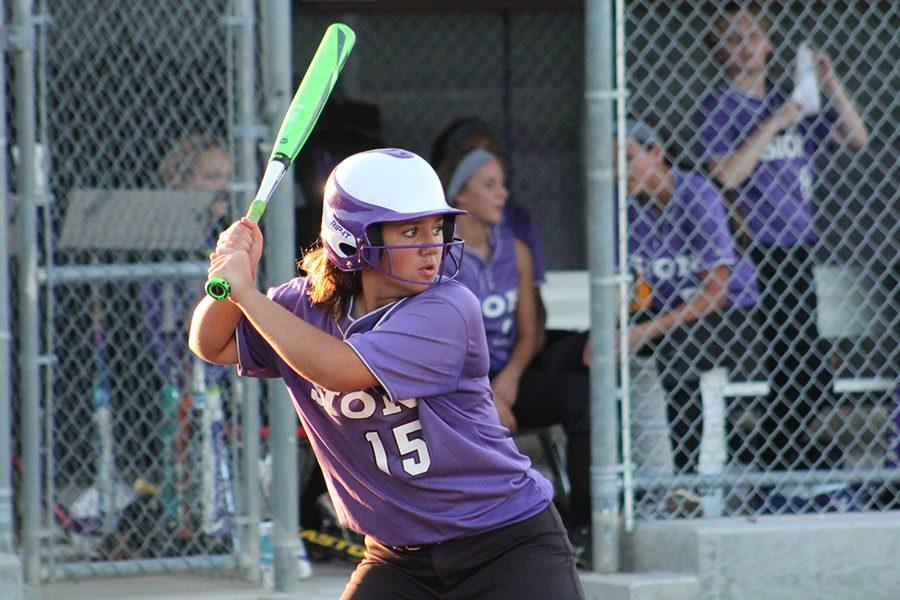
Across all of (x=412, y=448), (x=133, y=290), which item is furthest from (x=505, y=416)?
(x=412, y=448)

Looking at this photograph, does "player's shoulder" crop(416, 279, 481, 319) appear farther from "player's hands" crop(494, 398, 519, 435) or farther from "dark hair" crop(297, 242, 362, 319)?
"player's hands" crop(494, 398, 519, 435)

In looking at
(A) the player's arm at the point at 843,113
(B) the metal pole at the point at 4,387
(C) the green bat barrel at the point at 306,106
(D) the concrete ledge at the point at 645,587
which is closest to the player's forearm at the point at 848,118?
(A) the player's arm at the point at 843,113

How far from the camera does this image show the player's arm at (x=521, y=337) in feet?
19.6

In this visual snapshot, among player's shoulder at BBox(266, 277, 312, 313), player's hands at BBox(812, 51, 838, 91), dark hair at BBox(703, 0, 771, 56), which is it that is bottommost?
player's shoulder at BBox(266, 277, 312, 313)

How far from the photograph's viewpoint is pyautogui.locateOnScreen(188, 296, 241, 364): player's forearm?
3.36 meters

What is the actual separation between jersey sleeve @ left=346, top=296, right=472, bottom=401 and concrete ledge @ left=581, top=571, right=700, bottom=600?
6.66 ft

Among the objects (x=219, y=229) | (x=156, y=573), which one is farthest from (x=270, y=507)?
(x=219, y=229)

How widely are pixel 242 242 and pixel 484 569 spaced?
95cm

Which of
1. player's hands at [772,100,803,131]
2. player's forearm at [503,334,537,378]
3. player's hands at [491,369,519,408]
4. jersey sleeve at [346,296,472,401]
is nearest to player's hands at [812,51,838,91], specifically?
player's hands at [772,100,803,131]

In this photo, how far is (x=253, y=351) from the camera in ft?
11.3

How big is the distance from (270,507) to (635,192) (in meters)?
1.87

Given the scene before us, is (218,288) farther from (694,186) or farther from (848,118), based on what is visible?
(848,118)

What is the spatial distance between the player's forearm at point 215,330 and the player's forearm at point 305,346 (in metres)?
0.25

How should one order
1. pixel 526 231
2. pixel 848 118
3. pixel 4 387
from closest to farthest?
pixel 4 387, pixel 848 118, pixel 526 231
